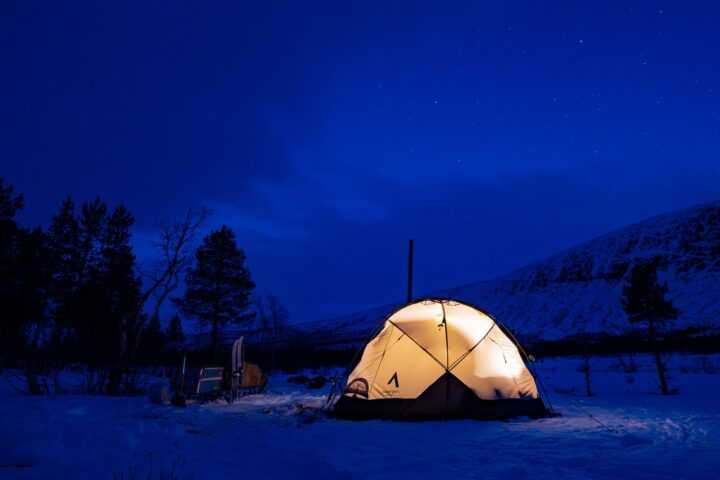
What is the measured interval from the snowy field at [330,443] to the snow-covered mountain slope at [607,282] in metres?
43.3

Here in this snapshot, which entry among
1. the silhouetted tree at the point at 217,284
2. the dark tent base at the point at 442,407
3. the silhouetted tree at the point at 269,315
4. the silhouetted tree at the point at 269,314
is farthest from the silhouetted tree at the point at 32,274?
the dark tent base at the point at 442,407

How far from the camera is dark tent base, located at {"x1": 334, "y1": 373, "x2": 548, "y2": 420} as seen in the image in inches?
429

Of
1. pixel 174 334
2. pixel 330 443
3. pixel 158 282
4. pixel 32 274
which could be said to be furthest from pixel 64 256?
pixel 330 443

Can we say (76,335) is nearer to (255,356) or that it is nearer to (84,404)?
(84,404)

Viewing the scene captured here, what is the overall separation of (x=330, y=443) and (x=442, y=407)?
415 centimetres

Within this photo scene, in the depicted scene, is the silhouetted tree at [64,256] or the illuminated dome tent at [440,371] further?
the silhouetted tree at [64,256]

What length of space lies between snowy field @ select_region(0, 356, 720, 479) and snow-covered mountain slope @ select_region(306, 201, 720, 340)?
43318 millimetres

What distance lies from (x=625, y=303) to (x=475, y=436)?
49.2 feet

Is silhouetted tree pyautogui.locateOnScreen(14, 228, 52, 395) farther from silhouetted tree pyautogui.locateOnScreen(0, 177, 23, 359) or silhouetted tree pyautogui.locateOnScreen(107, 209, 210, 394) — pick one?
silhouetted tree pyautogui.locateOnScreen(107, 209, 210, 394)

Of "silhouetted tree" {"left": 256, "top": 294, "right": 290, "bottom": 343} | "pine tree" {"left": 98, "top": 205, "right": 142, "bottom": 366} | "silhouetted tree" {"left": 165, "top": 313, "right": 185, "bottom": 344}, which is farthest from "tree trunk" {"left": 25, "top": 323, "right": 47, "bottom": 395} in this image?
"silhouetted tree" {"left": 256, "top": 294, "right": 290, "bottom": 343}

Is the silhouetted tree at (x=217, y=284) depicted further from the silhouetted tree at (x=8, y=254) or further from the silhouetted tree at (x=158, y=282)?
the silhouetted tree at (x=158, y=282)

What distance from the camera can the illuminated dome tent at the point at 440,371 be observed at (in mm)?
11000

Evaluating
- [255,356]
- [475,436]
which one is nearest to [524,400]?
[475,436]

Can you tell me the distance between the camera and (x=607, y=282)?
73062 mm
